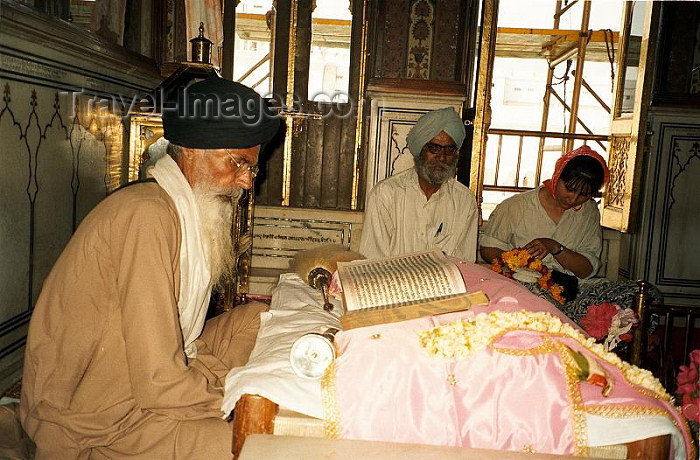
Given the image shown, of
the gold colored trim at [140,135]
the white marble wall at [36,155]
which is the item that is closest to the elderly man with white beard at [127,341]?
the white marble wall at [36,155]

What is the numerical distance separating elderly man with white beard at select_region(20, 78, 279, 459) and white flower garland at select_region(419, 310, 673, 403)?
66 cm

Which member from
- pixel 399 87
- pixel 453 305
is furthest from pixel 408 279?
pixel 399 87

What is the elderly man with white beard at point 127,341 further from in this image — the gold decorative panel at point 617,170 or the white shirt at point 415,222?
the gold decorative panel at point 617,170

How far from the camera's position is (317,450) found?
4.23 feet

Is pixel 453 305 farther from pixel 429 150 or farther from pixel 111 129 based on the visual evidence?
pixel 111 129

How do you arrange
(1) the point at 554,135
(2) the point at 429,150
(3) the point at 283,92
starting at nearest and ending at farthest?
(2) the point at 429,150
(3) the point at 283,92
(1) the point at 554,135

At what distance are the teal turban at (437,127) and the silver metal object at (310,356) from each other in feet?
8.80

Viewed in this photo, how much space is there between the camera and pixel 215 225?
2162 mm

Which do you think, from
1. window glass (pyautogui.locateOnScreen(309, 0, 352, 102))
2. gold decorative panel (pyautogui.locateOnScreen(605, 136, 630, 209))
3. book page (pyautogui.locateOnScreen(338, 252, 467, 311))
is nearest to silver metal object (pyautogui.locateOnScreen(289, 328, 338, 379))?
book page (pyautogui.locateOnScreen(338, 252, 467, 311))

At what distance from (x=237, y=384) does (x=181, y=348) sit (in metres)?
0.31

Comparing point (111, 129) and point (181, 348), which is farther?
point (111, 129)

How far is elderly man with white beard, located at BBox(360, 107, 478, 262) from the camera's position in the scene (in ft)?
13.1

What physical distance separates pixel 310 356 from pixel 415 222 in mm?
2621

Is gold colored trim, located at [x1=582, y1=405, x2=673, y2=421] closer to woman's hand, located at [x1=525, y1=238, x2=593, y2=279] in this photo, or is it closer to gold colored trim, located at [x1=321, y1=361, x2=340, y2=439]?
gold colored trim, located at [x1=321, y1=361, x2=340, y2=439]
